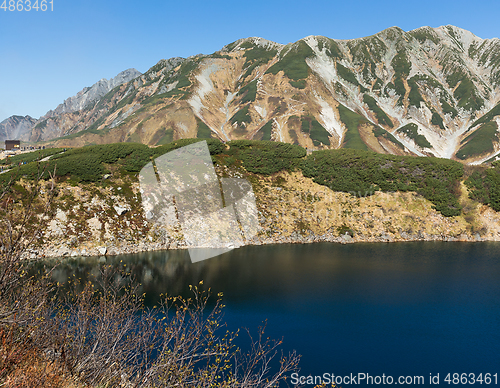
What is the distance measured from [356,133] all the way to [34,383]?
13592 centimetres

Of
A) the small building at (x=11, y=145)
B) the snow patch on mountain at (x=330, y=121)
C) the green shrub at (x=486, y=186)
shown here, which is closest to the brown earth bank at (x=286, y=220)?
the green shrub at (x=486, y=186)

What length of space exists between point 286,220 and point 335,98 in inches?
4830

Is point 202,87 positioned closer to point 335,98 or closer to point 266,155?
point 335,98

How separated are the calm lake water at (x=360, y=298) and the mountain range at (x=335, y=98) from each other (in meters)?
90.0

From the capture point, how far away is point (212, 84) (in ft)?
557

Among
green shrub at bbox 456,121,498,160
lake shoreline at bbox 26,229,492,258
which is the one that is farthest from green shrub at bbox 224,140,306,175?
green shrub at bbox 456,121,498,160

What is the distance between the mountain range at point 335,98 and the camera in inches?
5207

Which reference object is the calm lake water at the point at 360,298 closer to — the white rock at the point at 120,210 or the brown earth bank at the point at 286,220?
the brown earth bank at the point at 286,220

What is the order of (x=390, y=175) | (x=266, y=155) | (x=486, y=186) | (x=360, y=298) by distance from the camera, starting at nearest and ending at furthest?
(x=360, y=298) → (x=486, y=186) → (x=390, y=175) → (x=266, y=155)

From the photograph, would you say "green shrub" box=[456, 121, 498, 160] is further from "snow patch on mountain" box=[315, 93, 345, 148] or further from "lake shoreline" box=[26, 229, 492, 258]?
"lake shoreline" box=[26, 229, 492, 258]

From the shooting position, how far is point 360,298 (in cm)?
2756

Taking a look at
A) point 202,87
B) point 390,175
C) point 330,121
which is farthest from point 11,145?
point 330,121

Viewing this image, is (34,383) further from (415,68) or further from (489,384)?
(415,68)

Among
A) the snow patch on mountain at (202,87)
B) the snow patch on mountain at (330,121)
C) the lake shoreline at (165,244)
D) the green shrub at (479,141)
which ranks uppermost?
the snow patch on mountain at (202,87)
